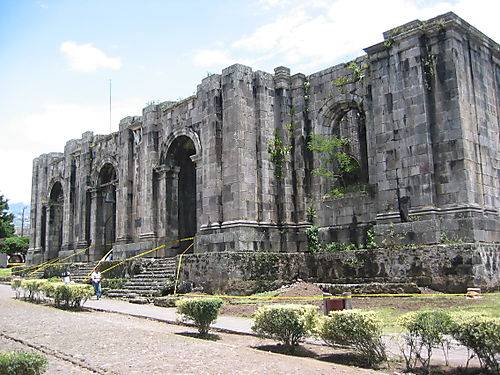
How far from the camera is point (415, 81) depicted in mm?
17000

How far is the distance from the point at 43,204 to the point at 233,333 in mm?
28561

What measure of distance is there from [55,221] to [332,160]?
23545 mm

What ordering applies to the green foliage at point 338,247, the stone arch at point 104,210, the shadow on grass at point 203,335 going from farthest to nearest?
the stone arch at point 104,210 → the green foliage at point 338,247 → the shadow on grass at point 203,335

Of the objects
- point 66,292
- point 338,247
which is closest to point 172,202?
point 66,292

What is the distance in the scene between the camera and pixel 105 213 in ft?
102

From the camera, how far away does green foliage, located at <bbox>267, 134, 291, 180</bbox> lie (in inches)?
824

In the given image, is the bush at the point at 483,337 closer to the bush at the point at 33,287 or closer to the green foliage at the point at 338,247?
the green foliage at the point at 338,247

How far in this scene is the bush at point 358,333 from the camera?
28.1ft

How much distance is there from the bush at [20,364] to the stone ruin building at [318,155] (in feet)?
42.3

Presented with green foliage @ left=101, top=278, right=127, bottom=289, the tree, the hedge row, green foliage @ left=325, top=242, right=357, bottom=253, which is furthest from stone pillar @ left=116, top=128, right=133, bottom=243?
the tree

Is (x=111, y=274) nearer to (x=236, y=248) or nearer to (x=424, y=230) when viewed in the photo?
(x=236, y=248)

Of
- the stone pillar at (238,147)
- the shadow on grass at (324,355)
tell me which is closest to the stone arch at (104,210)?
the stone pillar at (238,147)

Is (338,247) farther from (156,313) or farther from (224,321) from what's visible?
(156,313)

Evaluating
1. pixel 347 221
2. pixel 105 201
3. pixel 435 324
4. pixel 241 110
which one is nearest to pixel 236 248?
pixel 347 221
